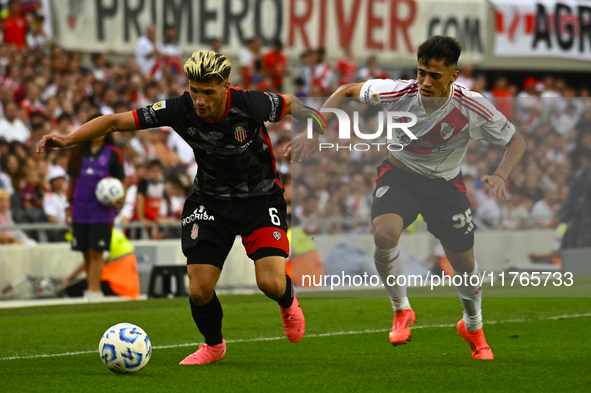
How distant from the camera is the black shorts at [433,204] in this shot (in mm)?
6809

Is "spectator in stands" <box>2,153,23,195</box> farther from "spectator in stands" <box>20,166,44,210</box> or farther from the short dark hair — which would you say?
the short dark hair

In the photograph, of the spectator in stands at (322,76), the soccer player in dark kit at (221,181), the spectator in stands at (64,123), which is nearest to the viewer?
the soccer player in dark kit at (221,181)

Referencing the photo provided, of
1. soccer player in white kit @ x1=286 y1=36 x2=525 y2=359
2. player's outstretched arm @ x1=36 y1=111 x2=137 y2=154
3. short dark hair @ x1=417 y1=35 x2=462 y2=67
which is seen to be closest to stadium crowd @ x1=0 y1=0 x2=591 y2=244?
soccer player in white kit @ x1=286 y1=36 x2=525 y2=359

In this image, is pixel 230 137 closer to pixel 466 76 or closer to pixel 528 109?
pixel 528 109

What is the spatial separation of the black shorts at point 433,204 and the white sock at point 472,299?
0.22 meters

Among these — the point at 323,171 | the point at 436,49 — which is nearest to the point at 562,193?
the point at 323,171

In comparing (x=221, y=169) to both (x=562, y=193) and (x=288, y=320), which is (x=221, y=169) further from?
(x=562, y=193)

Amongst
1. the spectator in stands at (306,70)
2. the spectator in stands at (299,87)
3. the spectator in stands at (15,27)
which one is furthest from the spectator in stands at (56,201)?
the spectator in stands at (306,70)

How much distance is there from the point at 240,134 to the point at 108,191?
17.0 ft

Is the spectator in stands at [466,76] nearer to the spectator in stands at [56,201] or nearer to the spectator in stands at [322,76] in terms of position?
the spectator in stands at [322,76]

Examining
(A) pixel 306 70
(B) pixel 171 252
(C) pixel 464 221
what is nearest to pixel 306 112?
(C) pixel 464 221

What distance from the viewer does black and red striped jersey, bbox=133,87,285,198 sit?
20.2 ft

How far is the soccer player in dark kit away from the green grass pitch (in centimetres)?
60

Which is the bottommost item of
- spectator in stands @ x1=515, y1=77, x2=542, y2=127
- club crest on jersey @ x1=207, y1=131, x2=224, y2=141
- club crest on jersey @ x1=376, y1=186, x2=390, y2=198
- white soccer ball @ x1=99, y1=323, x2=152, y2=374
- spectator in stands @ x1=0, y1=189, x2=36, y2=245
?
white soccer ball @ x1=99, y1=323, x2=152, y2=374
